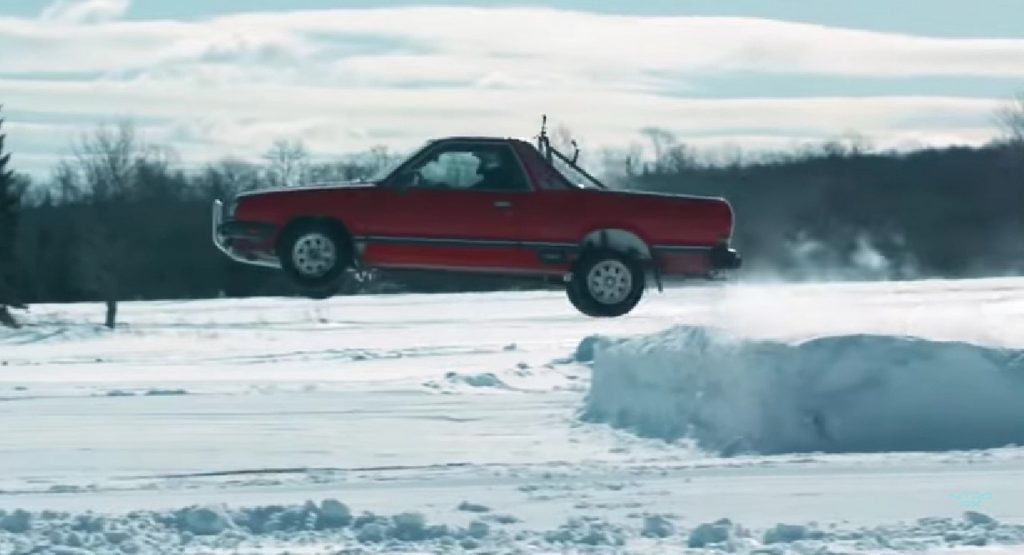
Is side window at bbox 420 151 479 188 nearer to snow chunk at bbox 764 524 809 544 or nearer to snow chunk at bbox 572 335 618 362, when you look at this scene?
snow chunk at bbox 764 524 809 544

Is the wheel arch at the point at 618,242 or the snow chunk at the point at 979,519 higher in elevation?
the wheel arch at the point at 618,242

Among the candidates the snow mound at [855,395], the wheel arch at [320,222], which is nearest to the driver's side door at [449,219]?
the wheel arch at [320,222]

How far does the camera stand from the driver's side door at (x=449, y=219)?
9141 mm

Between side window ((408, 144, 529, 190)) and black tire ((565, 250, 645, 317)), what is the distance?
0.56 meters

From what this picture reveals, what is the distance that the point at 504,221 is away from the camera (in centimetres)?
912

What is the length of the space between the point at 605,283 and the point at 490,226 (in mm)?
781

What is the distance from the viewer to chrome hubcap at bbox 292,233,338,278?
9.85 meters

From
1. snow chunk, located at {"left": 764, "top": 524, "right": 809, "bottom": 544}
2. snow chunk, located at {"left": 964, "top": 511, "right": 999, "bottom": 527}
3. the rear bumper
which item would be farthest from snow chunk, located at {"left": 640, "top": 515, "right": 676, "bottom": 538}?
the rear bumper

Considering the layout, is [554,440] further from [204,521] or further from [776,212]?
[776,212]

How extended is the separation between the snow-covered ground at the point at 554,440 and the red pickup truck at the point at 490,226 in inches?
62.9

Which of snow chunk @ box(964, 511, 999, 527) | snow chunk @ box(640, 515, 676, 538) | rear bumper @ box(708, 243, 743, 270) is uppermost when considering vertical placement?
rear bumper @ box(708, 243, 743, 270)

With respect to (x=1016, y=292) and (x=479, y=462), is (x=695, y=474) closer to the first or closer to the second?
(x=479, y=462)

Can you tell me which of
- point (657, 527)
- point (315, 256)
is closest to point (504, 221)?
point (315, 256)

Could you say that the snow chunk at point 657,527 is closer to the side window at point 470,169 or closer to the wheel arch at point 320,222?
the wheel arch at point 320,222
